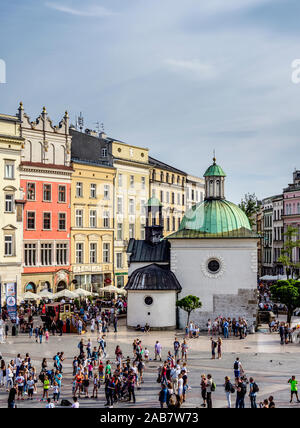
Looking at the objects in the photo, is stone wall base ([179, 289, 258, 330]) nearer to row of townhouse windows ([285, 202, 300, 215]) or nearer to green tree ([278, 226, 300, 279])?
green tree ([278, 226, 300, 279])

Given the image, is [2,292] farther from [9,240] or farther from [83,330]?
[83,330]

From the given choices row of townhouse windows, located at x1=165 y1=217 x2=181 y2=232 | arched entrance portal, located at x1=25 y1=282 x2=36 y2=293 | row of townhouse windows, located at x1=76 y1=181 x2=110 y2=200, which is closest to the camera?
arched entrance portal, located at x1=25 y1=282 x2=36 y2=293

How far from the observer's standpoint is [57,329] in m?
49.1

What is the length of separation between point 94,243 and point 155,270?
76.5 ft

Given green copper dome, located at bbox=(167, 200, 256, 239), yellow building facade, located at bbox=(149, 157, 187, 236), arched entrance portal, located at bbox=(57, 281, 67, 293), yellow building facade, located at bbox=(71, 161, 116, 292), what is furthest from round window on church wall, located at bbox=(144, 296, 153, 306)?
yellow building facade, located at bbox=(149, 157, 187, 236)

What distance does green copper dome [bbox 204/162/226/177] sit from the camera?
5653 cm

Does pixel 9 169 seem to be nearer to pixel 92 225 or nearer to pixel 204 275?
pixel 92 225

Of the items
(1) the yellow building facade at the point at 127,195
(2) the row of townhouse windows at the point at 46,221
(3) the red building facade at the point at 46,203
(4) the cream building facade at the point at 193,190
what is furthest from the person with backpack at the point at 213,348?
(4) the cream building facade at the point at 193,190

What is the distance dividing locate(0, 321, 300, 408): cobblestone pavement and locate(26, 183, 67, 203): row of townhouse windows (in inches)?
790

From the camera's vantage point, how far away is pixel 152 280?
50.8m

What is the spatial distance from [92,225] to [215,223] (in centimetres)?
2386

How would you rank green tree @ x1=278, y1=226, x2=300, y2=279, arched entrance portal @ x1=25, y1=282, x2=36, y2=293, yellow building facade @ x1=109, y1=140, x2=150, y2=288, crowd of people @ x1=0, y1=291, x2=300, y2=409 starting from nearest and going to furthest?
1. crowd of people @ x1=0, y1=291, x2=300, y2=409
2. arched entrance portal @ x1=25, y1=282, x2=36, y2=293
3. yellow building facade @ x1=109, y1=140, x2=150, y2=288
4. green tree @ x1=278, y1=226, x2=300, y2=279

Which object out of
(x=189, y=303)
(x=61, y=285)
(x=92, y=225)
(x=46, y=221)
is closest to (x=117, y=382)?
(x=189, y=303)
